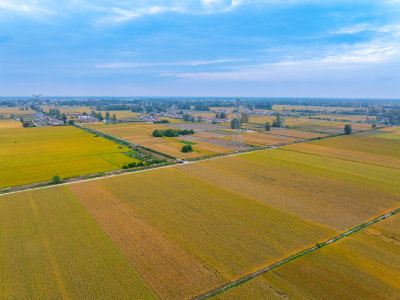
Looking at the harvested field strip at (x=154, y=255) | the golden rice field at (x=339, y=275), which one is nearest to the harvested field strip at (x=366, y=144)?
the golden rice field at (x=339, y=275)

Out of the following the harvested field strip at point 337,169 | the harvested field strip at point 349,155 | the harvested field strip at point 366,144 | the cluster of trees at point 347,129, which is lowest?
the harvested field strip at point 337,169

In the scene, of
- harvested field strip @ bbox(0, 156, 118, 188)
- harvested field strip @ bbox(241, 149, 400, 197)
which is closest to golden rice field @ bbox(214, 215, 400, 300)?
harvested field strip @ bbox(241, 149, 400, 197)

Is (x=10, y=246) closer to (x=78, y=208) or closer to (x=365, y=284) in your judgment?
(x=78, y=208)

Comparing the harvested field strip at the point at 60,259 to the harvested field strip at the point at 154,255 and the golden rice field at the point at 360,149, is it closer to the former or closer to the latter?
the harvested field strip at the point at 154,255

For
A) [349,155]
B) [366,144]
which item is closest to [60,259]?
[349,155]

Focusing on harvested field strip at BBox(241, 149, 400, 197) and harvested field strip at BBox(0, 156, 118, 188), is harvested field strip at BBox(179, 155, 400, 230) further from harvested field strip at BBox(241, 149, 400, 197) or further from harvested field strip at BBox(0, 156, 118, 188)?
harvested field strip at BBox(0, 156, 118, 188)

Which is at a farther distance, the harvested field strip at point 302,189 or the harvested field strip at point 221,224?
the harvested field strip at point 302,189

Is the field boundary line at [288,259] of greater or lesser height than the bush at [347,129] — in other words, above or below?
below
